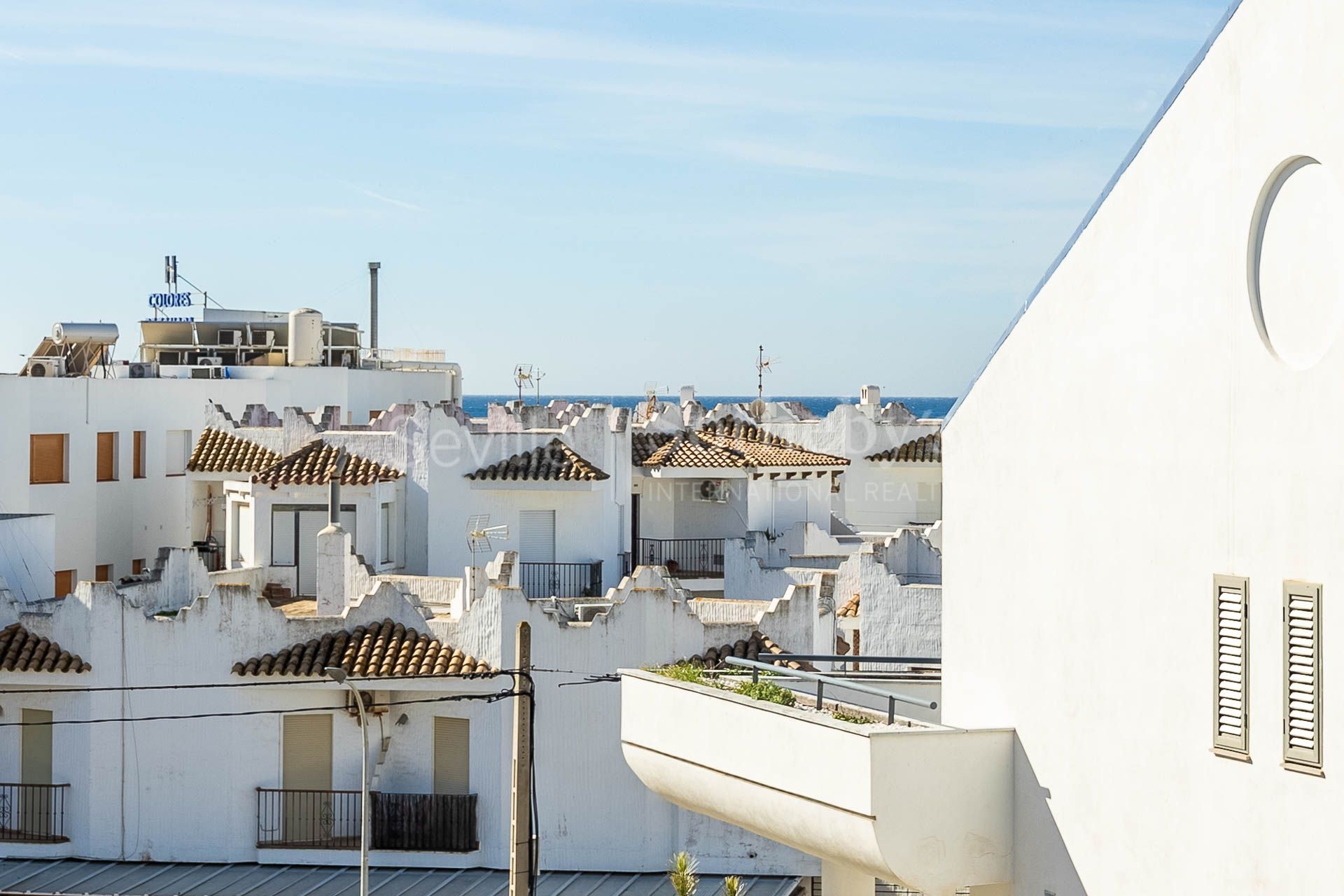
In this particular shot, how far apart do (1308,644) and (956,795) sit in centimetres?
443

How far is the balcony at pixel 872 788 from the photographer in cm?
1578

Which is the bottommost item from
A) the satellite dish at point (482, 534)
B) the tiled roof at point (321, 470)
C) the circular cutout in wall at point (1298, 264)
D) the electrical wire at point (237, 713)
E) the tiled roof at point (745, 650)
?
the electrical wire at point (237, 713)

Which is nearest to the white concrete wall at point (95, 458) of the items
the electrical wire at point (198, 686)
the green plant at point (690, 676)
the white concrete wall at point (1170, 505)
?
the electrical wire at point (198, 686)

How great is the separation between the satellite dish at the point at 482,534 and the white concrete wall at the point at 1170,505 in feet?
67.9

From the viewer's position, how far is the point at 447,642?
2992cm

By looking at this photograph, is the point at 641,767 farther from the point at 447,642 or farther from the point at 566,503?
the point at 566,503

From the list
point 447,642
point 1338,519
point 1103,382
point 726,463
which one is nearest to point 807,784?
point 1103,382

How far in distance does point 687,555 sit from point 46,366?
19.5 metres

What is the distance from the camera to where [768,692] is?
17984 millimetres

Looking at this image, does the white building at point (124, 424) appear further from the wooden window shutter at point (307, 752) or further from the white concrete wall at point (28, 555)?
the wooden window shutter at point (307, 752)

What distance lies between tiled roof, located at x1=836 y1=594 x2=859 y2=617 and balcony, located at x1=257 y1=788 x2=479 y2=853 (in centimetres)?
911

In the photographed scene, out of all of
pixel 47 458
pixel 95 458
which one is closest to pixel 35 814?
pixel 47 458

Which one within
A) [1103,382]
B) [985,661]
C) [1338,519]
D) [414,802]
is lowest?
[414,802]

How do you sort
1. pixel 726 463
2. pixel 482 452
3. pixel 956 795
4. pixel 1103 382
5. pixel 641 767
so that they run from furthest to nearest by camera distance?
pixel 726 463 → pixel 482 452 → pixel 641 767 → pixel 956 795 → pixel 1103 382
